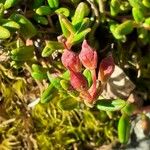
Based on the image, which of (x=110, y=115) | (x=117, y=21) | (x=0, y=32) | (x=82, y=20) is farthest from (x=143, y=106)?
(x=0, y=32)

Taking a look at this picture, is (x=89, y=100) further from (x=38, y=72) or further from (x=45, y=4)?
(x=45, y=4)

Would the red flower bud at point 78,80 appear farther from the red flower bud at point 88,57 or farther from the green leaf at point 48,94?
the green leaf at point 48,94

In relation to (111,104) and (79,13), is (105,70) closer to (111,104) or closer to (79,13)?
(111,104)

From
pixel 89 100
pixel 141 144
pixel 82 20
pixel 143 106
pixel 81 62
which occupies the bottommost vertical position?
pixel 141 144

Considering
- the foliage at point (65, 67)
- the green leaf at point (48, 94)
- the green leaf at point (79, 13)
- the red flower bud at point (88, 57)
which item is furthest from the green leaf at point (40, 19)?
the red flower bud at point (88, 57)

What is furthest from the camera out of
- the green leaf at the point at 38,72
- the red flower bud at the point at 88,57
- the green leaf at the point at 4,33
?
the green leaf at the point at 38,72

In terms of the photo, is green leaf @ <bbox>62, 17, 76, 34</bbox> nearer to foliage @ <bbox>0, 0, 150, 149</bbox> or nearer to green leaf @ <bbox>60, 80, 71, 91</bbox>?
foliage @ <bbox>0, 0, 150, 149</bbox>
